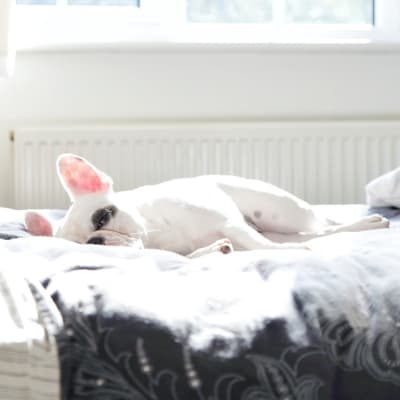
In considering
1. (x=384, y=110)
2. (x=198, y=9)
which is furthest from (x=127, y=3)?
(x=384, y=110)

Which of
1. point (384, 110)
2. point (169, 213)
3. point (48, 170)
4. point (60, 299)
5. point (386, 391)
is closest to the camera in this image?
point (386, 391)

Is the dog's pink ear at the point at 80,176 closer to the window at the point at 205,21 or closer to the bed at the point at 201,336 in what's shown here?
the bed at the point at 201,336

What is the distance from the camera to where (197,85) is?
117 inches

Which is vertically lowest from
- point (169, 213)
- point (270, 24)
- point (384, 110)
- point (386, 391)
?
point (386, 391)

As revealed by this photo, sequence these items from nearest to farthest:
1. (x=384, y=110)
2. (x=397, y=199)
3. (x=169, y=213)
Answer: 1. (x=169, y=213)
2. (x=397, y=199)
3. (x=384, y=110)

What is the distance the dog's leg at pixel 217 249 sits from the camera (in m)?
1.64

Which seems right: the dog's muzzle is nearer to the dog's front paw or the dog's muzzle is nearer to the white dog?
the white dog

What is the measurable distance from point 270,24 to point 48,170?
99 cm

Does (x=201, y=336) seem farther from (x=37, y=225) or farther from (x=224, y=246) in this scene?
(x=37, y=225)

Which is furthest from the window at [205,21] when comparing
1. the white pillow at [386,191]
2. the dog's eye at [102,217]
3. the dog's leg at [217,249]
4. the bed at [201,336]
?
the bed at [201,336]

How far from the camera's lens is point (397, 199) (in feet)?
7.23

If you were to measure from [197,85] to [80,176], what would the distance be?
1.27 m

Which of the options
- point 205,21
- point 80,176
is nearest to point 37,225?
point 80,176

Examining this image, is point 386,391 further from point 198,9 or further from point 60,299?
point 198,9
